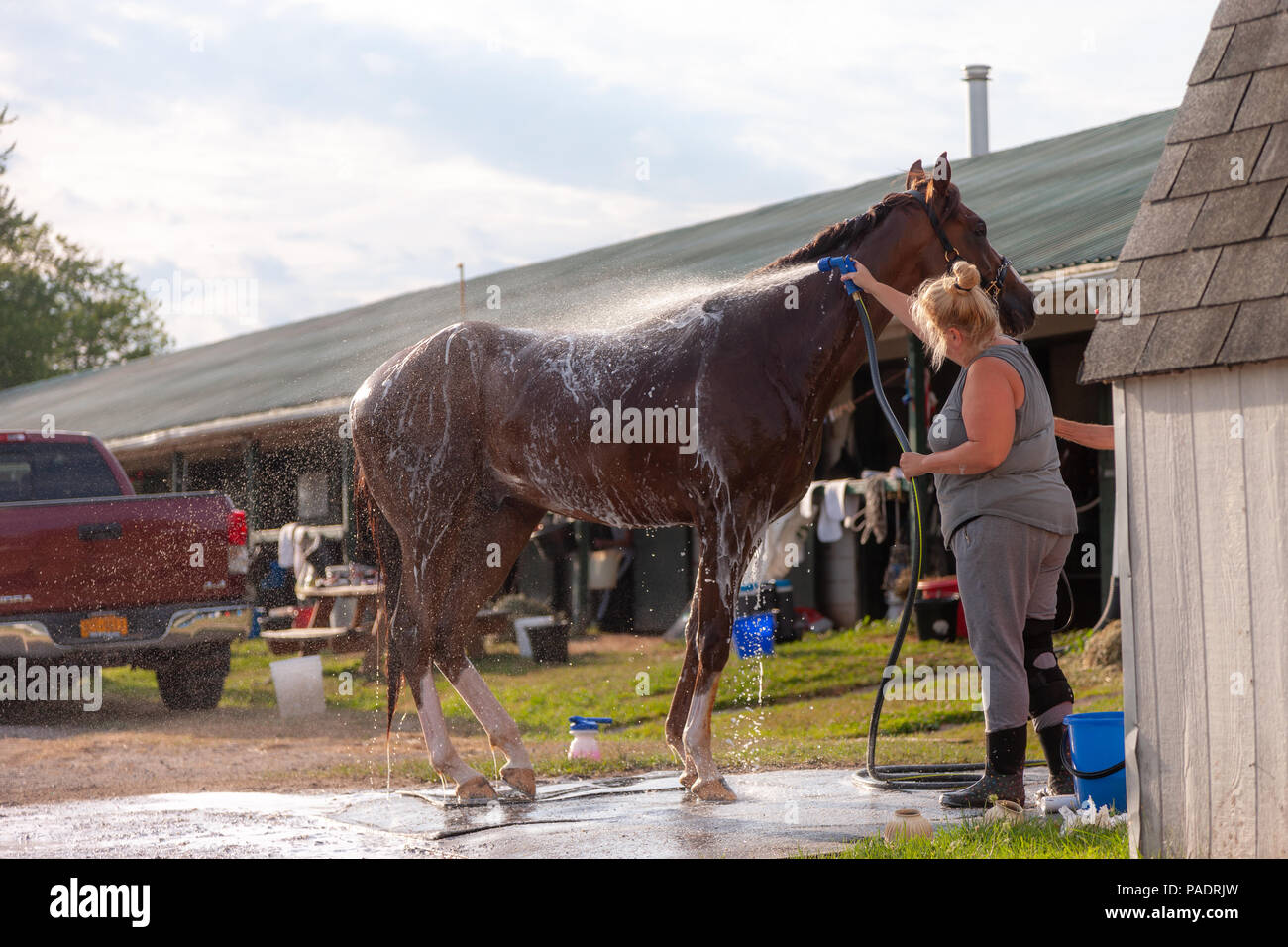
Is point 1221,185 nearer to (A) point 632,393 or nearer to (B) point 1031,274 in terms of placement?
(A) point 632,393

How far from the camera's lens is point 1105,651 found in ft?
35.5

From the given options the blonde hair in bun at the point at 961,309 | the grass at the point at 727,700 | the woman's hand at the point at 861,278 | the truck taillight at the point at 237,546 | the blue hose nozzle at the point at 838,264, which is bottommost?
the grass at the point at 727,700

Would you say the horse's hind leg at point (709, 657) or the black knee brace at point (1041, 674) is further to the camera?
the horse's hind leg at point (709, 657)

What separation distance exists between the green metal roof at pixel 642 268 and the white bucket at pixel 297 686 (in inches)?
138

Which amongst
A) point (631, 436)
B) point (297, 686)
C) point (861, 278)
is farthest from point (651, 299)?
point (297, 686)

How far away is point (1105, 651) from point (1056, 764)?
586 centimetres

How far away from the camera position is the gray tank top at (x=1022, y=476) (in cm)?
477

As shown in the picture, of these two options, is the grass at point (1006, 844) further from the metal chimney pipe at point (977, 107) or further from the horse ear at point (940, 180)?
the metal chimney pipe at point (977, 107)

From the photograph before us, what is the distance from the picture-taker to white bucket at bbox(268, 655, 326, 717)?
36.6 ft

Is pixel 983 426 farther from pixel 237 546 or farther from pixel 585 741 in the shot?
pixel 237 546

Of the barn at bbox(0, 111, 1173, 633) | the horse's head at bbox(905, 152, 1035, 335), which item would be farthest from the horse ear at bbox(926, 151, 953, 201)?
the barn at bbox(0, 111, 1173, 633)

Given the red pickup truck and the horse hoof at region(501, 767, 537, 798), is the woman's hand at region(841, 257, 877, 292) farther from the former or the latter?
the red pickup truck

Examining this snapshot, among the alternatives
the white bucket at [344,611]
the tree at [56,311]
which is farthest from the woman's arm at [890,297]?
the tree at [56,311]
